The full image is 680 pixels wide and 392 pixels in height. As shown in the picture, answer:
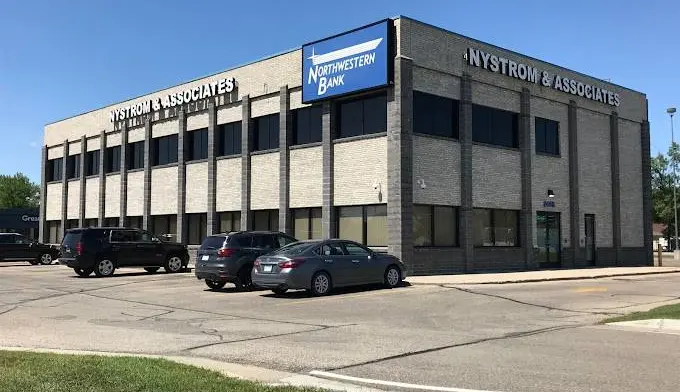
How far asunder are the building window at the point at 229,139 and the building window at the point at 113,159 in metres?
10.3

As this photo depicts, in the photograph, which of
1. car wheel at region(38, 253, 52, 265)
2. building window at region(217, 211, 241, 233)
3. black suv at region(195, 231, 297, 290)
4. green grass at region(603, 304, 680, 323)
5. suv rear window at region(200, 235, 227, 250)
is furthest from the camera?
car wheel at region(38, 253, 52, 265)

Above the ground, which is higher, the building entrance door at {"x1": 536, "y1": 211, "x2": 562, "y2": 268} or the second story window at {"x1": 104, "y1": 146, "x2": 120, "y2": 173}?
the second story window at {"x1": 104, "y1": 146, "x2": 120, "y2": 173}

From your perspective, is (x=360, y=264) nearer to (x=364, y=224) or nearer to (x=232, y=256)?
(x=232, y=256)

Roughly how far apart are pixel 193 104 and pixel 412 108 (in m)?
14.2

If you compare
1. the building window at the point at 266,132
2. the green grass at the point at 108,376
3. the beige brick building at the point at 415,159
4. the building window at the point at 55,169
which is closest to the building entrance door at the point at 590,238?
the beige brick building at the point at 415,159

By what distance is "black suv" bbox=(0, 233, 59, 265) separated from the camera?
118 feet

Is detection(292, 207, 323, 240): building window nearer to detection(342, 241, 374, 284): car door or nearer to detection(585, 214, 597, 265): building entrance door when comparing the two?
detection(342, 241, 374, 284): car door

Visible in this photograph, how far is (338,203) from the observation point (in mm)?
26000

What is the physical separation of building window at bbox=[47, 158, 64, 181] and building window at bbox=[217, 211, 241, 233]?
17.9m

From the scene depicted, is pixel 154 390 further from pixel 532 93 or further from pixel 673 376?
pixel 532 93

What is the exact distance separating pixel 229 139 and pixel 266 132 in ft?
9.88

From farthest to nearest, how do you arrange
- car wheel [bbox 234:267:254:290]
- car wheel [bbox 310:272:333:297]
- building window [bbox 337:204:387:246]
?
building window [bbox 337:204:387:246], car wheel [bbox 234:267:254:290], car wheel [bbox 310:272:333:297]

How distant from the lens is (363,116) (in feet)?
83.9

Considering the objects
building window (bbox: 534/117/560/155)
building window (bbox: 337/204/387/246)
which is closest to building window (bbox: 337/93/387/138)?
building window (bbox: 337/204/387/246)
